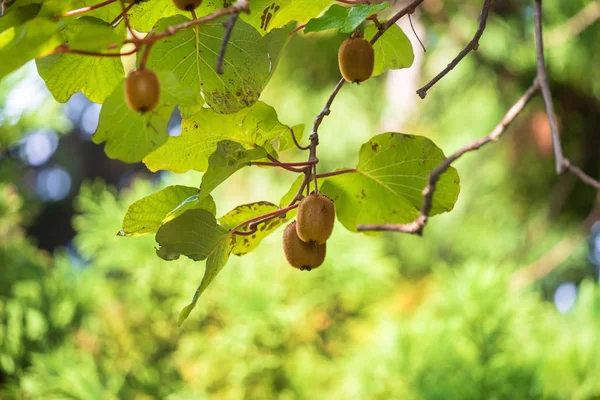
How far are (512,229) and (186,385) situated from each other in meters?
1.34

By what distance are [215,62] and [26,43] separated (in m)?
0.13

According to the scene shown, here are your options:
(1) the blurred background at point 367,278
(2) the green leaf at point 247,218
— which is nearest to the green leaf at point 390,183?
(2) the green leaf at point 247,218

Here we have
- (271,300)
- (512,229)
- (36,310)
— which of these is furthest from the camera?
(512,229)

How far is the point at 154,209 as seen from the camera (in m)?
0.42

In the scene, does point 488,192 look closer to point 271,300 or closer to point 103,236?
point 271,300

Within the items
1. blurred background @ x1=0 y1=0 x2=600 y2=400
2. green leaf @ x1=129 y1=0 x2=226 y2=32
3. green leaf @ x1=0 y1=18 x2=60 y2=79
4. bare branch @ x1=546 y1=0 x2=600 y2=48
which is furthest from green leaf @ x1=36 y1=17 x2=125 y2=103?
bare branch @ x1=546 y1=0 x2=600 y2=48

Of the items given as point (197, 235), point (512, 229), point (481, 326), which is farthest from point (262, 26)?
point (512, 229)

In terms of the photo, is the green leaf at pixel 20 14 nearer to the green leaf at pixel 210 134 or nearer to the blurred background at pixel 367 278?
the green leaf at pixel 210 134

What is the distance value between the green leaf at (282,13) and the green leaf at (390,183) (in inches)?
3.8

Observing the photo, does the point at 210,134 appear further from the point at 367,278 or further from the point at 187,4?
the point at 367,278

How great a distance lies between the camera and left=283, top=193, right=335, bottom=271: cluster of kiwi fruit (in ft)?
1.27

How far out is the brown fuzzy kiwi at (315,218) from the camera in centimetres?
39

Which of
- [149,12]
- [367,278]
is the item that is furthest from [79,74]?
[367,278]

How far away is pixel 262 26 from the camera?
0.46 meters
